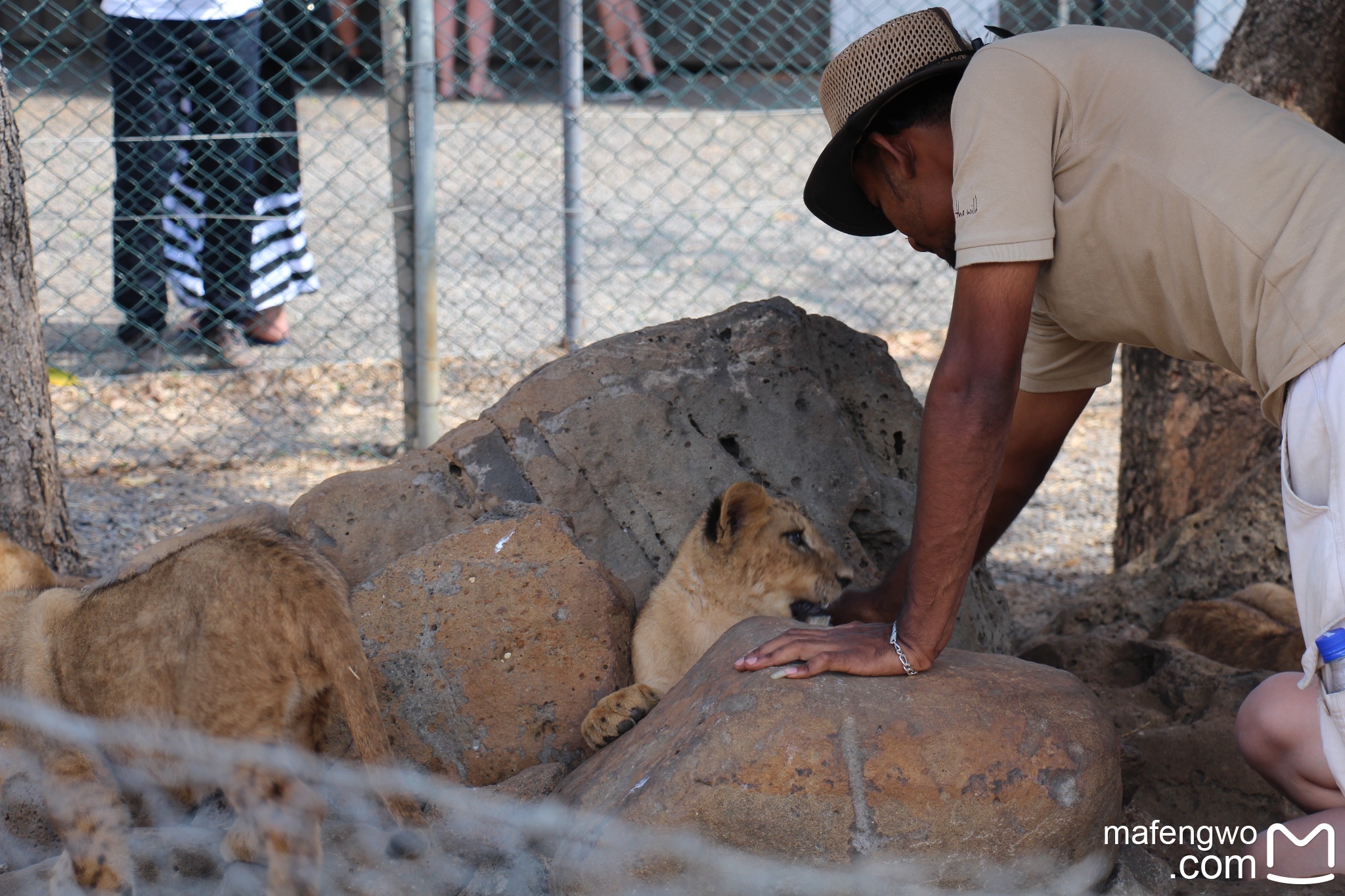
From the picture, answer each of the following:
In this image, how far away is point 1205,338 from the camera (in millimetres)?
3045

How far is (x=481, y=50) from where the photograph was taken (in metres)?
12.4

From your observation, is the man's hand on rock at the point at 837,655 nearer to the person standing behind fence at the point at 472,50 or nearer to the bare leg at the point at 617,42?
the person standing behind fence at the point at 472,50

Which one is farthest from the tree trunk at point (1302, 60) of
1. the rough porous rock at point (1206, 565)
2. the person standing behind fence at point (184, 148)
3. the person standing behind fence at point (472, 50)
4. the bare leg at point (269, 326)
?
the person standing behind fence at point (472, 50)

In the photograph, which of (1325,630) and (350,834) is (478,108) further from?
(1325,630)

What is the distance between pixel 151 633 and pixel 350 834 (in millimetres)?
759

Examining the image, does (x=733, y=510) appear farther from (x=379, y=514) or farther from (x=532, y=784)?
(x=379, y=514)

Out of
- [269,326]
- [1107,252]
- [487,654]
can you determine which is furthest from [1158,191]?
[269,326]

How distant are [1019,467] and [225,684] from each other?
233 centimetres

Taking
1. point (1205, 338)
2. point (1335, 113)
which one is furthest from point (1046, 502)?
point (1205, 338)

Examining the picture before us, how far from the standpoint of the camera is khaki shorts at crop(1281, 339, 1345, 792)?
2.67 m

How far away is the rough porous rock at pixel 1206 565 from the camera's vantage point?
5277 mm

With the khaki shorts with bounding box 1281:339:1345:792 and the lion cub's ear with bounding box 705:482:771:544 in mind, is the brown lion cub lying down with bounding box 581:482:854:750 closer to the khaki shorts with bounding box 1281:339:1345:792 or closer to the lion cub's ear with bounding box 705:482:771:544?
the lion cub's ear with bounding box 705:482:771:544

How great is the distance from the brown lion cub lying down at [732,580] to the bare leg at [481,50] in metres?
7.58

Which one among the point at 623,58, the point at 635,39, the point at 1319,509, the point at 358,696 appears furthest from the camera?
the point at 623,58
